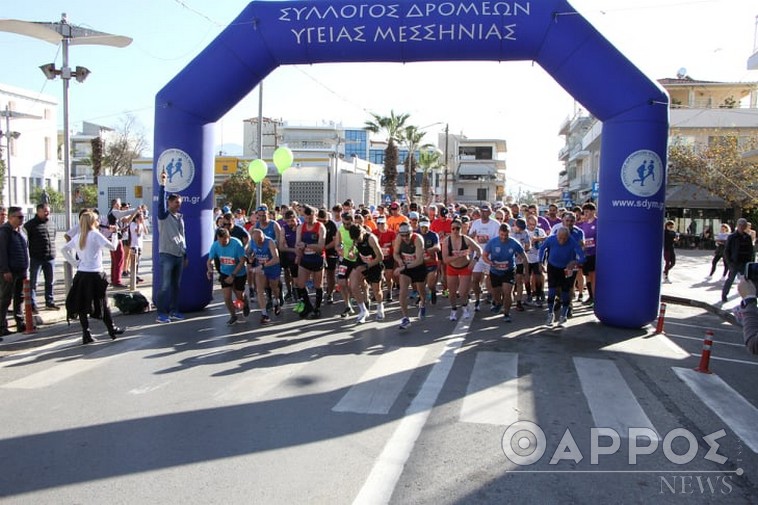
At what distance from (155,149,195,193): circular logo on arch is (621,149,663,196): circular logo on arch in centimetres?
744

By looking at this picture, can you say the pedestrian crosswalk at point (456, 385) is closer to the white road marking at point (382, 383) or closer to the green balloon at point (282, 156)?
the white road marking at point (382, 383)

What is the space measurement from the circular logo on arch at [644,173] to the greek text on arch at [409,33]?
112 inches

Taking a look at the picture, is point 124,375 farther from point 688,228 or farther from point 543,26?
point 688,228

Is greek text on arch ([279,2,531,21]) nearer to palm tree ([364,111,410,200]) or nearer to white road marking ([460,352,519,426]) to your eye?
white road marking ([460,352,519,426])

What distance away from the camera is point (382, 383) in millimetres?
6434

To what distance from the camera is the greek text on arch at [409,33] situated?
32.3 feet

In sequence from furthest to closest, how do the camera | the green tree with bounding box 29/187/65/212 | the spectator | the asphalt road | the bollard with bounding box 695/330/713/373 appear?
the green tree with bounding box 29/187/65/212, the spectator, the bollard with bounding box 695/330/713/373, the asphalt road, the camera

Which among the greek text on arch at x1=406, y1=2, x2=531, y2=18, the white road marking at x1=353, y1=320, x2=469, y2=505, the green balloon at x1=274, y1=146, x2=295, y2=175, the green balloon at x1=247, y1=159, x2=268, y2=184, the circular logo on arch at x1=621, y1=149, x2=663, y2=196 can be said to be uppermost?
the greek text on arch at x1=406, y1=2, x2=531, y2=18

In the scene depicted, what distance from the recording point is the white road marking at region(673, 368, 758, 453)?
17.3 ft

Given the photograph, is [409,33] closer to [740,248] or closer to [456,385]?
[456,385]

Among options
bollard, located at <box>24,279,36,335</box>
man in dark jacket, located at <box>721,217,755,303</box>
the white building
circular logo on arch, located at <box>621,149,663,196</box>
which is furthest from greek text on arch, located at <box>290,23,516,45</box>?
the white building

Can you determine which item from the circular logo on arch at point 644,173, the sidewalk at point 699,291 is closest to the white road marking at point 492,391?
the circular logo on arch at point 644,173

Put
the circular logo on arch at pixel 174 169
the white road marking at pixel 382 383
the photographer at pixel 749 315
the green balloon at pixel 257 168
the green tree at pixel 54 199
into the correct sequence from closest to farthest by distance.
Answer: the photographer at pixel 749 315, the white road marking at pixel 382 383, the circular logo on arch at pixel 174 169, the green balloon at pixel 257 168, the green tree at pixel 54 199

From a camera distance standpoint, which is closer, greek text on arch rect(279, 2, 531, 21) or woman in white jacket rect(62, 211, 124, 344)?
woman in white jacket rect(62, 211, 124, 344)
